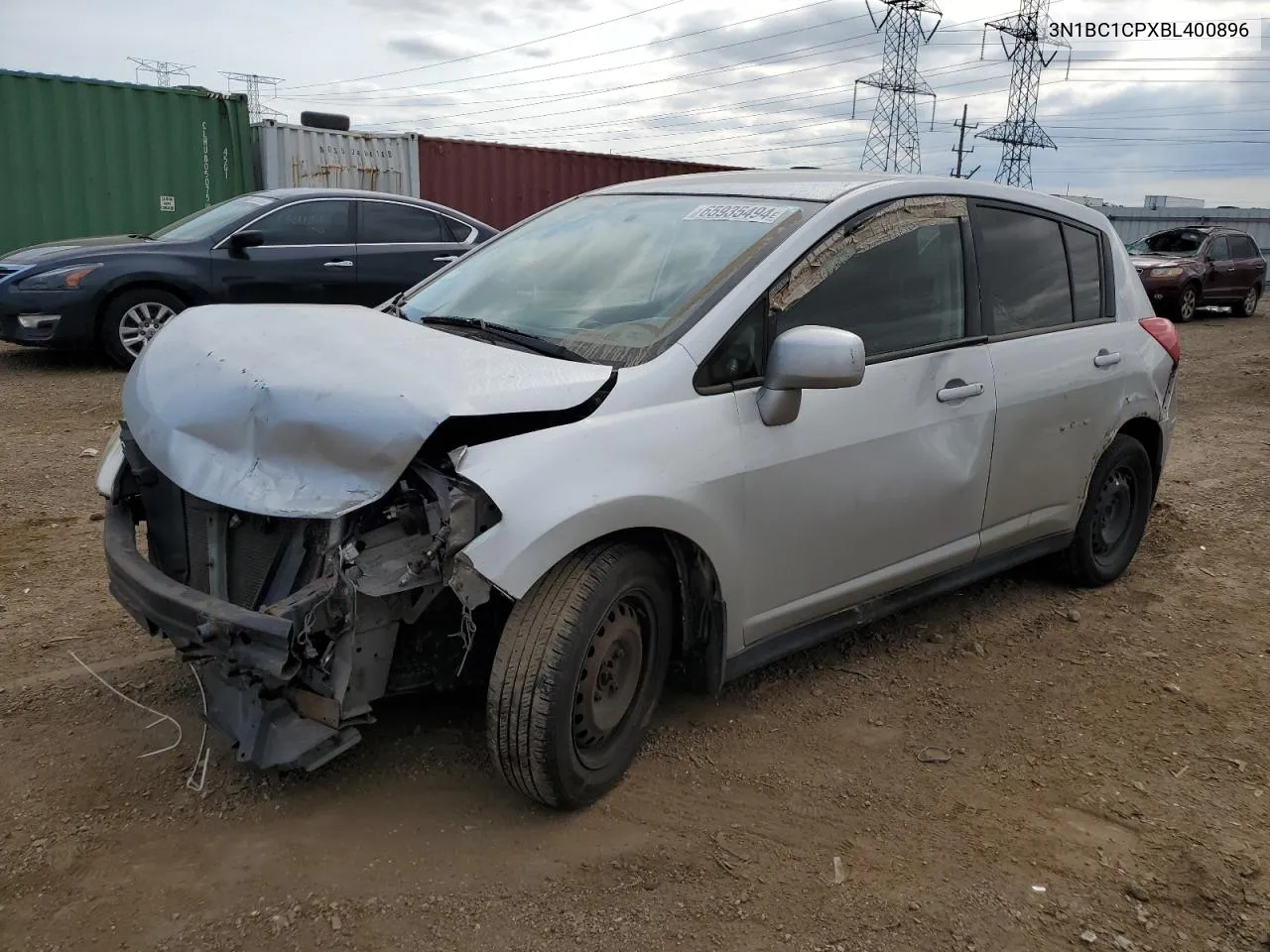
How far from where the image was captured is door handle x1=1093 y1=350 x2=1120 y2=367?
4363 mm

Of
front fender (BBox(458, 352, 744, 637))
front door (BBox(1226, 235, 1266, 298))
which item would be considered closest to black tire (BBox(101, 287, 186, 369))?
front fender (BBox(458, 352, 744, 637))

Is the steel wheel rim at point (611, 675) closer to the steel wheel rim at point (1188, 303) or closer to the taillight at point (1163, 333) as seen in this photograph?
the taillight at point (1163, 333)

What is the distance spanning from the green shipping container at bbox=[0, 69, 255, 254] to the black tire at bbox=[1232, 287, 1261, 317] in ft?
57.0

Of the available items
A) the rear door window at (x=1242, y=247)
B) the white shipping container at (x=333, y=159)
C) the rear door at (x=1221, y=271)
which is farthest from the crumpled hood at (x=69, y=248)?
the rear door window at (x=1242, y=247)

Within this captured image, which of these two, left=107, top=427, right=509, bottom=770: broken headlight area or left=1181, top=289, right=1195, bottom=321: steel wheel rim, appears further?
left=1181, top=289, right=1195, bottom=321: steel wheel rim

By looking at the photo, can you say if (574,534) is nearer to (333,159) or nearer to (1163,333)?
(1163,333)

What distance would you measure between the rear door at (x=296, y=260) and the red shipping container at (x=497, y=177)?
588 centimetres

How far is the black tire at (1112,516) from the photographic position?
15.0 feet

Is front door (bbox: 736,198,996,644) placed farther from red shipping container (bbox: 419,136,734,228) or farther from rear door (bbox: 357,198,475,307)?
red shipping container (bbox: 419,136,734,228)

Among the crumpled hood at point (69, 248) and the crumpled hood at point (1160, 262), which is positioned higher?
the crumpled hood at point (1160, 262)

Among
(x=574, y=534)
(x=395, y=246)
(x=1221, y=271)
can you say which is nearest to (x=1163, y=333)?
(x=574, y=534)

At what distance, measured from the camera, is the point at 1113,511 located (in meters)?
4.80

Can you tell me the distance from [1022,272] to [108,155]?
1153 centimetres

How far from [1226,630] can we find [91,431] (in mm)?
6643
